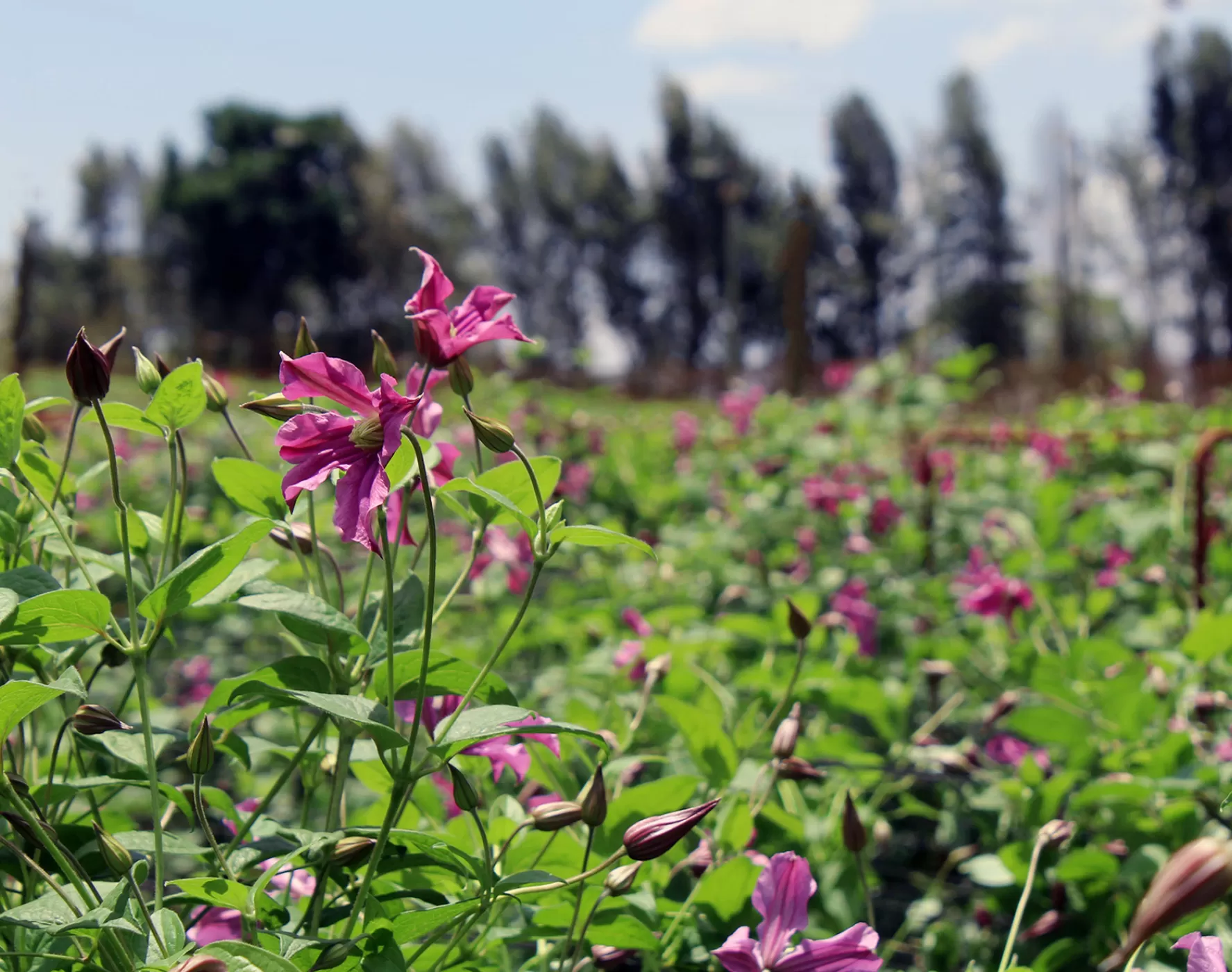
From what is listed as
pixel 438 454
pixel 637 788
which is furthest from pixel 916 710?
pixel 438 454

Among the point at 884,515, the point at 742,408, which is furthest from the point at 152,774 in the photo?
the point at 742,408

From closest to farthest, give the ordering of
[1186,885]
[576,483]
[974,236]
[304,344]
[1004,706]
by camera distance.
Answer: [1186,885], [304,344], [1004,706], [576,483], [974,236]

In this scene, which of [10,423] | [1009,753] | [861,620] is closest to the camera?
[10,423]

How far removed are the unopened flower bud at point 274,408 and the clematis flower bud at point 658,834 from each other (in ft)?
1.00

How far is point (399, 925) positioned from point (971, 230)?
115 ft

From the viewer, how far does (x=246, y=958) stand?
498 millimetres

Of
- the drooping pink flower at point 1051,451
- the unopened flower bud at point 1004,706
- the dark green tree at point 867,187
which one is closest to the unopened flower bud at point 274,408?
the unopened flower bud at point 1004,706

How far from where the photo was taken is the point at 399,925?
23.2 inches

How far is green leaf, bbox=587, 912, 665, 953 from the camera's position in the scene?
0.70 meters

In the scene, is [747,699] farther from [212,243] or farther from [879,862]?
[212,243]

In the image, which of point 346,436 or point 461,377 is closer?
point 346,436

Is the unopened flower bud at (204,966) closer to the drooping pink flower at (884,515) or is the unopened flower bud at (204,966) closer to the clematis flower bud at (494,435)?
the clematis flower bud at (494,435)

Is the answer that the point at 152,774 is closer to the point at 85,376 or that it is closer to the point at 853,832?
the point at 85,376

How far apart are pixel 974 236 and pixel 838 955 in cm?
3465
